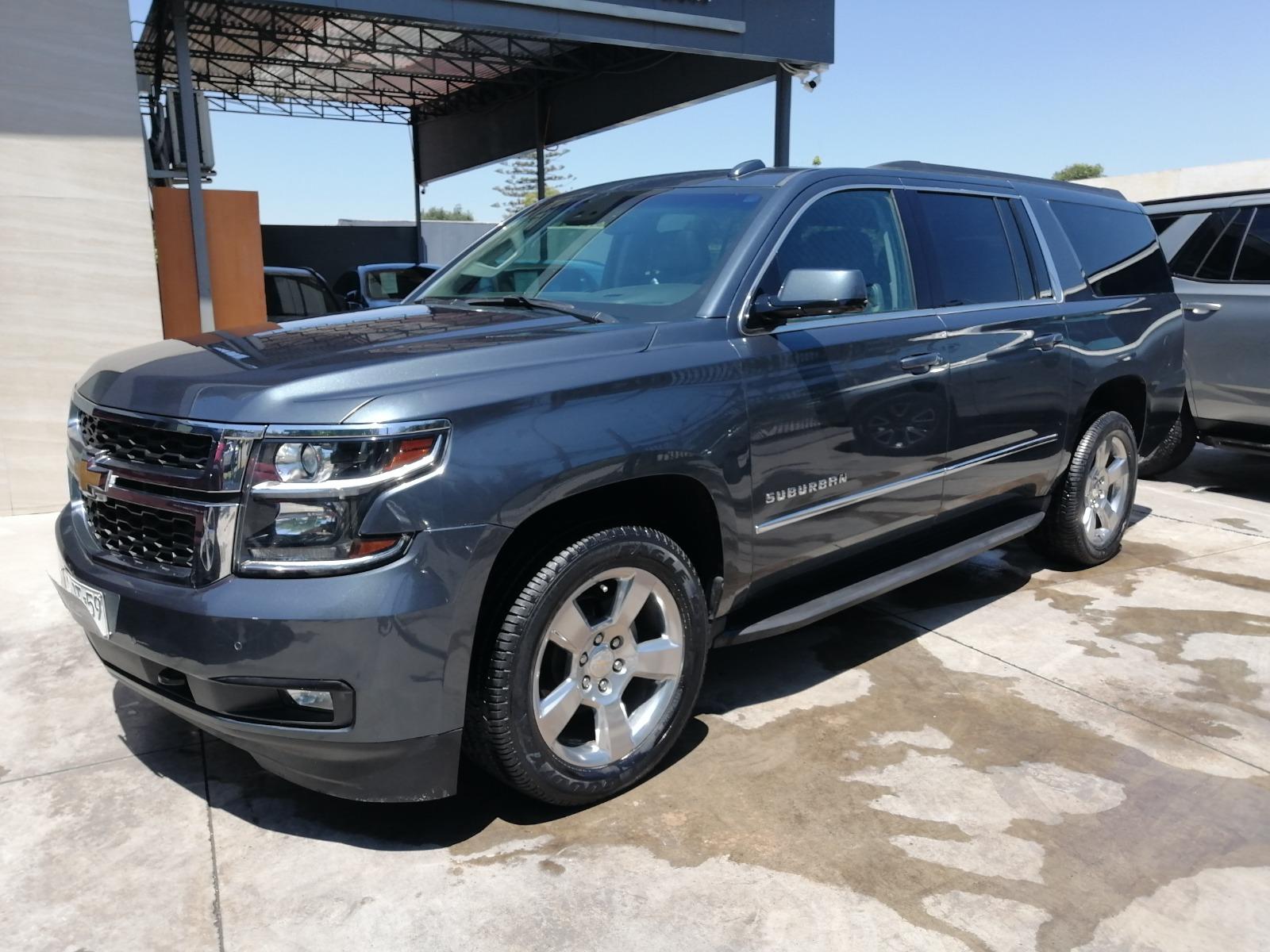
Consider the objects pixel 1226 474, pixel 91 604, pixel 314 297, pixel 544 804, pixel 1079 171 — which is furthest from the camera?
pixel 1079 171

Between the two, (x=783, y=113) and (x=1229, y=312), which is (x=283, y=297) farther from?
(x=1229, y=312)

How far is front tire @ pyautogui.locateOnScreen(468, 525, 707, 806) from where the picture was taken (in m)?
2.69

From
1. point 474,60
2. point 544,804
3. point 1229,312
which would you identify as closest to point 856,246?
point 544,804

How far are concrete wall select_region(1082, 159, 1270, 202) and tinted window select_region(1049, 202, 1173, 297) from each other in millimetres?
21456

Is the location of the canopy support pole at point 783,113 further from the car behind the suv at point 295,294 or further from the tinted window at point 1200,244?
the tinted window at point 1200,244

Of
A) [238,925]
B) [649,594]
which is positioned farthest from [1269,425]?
[238,925]

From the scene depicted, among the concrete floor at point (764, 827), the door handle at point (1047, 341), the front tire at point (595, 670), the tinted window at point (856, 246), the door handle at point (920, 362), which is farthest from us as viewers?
the door handle at point (1047, 341)

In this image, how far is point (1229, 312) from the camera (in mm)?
6984

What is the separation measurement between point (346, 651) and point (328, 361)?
78 cm

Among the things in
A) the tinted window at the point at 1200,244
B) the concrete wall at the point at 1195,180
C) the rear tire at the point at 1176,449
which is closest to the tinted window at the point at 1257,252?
the tinted window at the point at 1200,244

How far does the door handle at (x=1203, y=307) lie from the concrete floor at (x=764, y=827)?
143 inches

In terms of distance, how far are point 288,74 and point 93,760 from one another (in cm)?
2180

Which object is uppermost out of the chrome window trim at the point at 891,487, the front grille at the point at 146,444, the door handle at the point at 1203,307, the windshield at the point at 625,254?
the windshield at the point at 625,254

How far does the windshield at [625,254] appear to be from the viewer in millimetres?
3412
